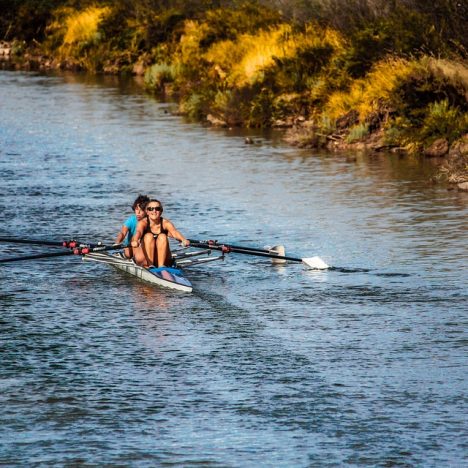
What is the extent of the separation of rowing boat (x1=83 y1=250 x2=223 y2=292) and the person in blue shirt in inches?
6.4

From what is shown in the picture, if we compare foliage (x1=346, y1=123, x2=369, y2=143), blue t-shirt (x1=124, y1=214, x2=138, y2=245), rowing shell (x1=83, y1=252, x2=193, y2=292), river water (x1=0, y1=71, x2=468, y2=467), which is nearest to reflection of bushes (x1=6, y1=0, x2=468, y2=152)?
foliage (x1=346, y1=123, x2=369, y2=143)

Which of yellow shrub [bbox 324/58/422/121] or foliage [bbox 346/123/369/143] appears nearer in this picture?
yellow shrub [bbox 324/58/422/121]

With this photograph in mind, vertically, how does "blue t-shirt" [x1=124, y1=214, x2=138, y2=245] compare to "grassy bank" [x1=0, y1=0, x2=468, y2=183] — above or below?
below

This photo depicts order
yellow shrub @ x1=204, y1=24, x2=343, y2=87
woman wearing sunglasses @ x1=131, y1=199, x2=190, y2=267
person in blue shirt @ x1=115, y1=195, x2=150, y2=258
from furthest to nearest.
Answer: yellow shrub @ x1=204, y1=24, x2=343, y2=87, person in blue shirt @ x1=115, y1=195, x2=150, y2=258, woman wearing sunglasses @ x1=131, y1=199, x2=190, y2=267

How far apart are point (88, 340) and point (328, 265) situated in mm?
4609

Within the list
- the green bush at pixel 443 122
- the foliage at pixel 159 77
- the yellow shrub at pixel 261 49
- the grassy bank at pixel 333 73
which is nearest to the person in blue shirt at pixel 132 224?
the grassy bank at pixel 333 73

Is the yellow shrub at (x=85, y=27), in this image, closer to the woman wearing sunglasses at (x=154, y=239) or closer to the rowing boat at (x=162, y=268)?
the rowing boat at (x=162, y=268)

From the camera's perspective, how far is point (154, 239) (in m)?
17.6

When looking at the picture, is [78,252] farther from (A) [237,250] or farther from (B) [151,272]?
(A) [237,250]

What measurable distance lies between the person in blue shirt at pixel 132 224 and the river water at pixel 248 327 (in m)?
0.42

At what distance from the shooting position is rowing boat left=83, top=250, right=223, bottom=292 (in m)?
16.9

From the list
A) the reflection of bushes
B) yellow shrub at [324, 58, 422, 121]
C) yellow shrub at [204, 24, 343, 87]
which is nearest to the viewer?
the reflection of bushes

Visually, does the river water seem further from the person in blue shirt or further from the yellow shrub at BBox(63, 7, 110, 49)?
the yellow shrub at BBox(63, 7, 110, 49)

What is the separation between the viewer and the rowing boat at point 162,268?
16.9 m
